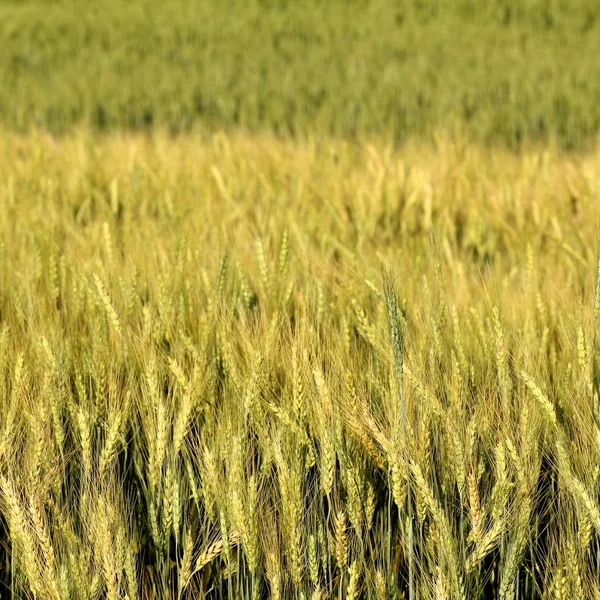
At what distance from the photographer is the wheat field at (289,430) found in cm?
82

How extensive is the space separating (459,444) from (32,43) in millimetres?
5566

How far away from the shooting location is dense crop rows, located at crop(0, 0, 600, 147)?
4.20m

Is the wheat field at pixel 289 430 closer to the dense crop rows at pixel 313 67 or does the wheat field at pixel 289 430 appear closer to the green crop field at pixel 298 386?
the green crop field at pixel 298 386

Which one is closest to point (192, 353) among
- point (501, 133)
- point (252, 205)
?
point (252, 205)

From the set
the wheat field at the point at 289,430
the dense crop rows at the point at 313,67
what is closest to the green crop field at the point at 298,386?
the wheat field at the point at 289,430

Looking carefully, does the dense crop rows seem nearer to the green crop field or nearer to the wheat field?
the green crop field

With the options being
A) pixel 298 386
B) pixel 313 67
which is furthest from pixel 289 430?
pixel 313 67

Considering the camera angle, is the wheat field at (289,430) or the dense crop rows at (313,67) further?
the dense crop rows at (313,67)

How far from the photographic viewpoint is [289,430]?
900mm

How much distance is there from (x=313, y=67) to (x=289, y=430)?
14.0ft

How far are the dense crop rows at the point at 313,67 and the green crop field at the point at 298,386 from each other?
61.0 inches

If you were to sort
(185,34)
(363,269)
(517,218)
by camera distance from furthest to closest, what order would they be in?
(185,34) < (517,218) < (363,269)

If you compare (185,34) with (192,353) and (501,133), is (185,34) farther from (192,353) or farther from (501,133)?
(192,353)

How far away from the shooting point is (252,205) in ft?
6.40
